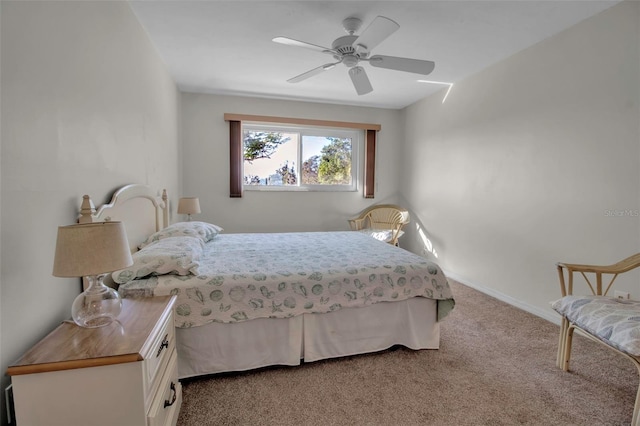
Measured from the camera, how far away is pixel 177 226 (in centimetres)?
263

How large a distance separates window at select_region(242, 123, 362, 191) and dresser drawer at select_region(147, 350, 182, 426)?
3.19 meters

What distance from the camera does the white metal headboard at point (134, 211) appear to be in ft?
4.99

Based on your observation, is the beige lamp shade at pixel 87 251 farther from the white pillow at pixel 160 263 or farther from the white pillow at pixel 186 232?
the white pillow at pixel 186 232

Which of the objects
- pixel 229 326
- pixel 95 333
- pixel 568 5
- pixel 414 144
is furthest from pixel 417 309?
pixel 414 144

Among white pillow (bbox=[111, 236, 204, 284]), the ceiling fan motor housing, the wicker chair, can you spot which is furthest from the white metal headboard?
the wicker chair

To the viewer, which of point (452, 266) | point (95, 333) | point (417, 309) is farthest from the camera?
point (452, 266)

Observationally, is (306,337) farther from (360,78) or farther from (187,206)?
(187,206)

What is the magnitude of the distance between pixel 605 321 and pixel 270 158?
13.1ft

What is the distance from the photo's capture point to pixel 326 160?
480cm

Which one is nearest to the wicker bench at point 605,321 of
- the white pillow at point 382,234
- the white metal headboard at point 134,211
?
the white pillow at point 382,234

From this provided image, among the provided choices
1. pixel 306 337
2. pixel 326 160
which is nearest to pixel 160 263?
pixel 306 337

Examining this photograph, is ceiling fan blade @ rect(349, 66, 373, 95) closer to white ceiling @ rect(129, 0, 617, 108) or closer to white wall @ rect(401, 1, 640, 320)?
white ceiling @ rect(129, 0, 617, 108)

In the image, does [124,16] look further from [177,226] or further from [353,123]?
[353,123]

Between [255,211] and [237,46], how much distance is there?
225 cm
